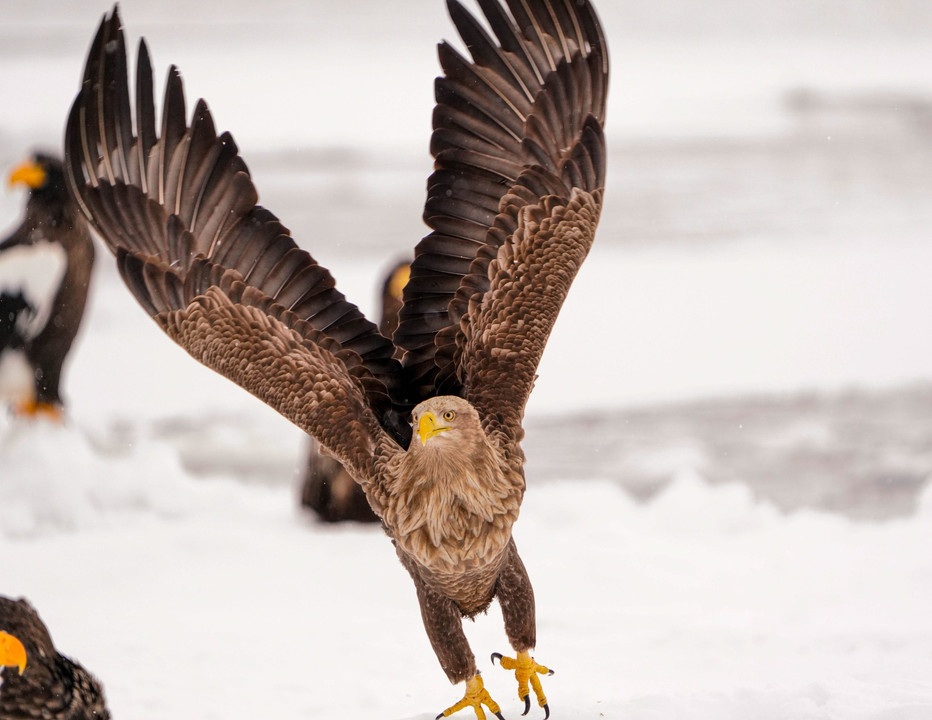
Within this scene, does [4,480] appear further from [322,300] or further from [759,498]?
[759,498]

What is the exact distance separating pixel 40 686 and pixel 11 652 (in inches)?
4.0

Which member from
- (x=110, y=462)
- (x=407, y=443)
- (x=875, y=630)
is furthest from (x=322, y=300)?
(x=110, y=462)

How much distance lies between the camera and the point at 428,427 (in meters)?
1.68

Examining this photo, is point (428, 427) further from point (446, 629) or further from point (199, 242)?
point (199, 242)

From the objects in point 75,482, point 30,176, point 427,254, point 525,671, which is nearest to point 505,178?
point 427,254

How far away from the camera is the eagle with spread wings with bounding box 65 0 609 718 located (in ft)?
6.35

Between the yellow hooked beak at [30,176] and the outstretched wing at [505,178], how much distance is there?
2111mm

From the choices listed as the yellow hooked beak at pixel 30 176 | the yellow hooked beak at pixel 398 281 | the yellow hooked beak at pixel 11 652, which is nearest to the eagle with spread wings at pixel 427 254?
the yellow hooked beak at pixel 11 652

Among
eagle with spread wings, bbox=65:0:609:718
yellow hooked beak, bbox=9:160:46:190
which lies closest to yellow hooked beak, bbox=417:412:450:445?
eagle with spread wings, bbox=65:0:609:718

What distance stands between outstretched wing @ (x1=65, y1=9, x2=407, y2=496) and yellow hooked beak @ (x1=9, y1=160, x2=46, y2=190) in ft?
6.08

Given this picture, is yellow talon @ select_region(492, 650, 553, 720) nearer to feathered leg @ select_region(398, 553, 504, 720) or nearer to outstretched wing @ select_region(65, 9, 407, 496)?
→ feathered leg @ select_region(398, 553, 504, 720)

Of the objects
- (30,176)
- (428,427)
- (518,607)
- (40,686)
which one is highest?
(30,176)

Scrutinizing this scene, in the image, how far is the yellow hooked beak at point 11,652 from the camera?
2.14 m

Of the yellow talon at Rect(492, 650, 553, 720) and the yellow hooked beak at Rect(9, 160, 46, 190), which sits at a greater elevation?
the yellow hooked beak at Rect(9, 160, 46, 190)
